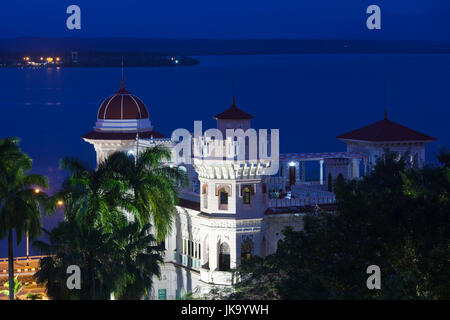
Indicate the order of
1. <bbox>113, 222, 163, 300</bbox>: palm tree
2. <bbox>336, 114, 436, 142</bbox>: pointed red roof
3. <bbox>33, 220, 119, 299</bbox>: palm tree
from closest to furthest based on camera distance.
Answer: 1. <bbox>33, 220, 119, 299</bbox>: palm tree
2. <bbox>113, 222, 163, 300</bbox>: palm tree
3. <bbox>336, 114, 436, 142</bbox>: pointed red roof

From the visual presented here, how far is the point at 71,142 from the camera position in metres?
127

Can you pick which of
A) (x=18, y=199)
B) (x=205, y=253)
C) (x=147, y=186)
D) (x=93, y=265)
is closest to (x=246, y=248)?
(x=205, y=253)

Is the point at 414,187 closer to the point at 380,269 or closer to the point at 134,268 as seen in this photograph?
the point at 380,269

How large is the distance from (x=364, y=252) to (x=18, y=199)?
12.4 m

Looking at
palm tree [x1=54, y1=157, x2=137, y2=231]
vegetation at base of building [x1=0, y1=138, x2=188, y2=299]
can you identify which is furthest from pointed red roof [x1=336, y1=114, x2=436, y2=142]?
palm tree [x1=54, y1=157, x2=137, y2=231]

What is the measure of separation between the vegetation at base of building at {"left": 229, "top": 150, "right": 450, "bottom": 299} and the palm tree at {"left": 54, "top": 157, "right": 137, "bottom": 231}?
5742 mm

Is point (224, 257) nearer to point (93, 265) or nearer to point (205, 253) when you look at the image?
point (205, 253)

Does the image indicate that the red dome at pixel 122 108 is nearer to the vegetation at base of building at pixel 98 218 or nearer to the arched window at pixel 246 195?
the vegetation at base of building at pixel 98 218

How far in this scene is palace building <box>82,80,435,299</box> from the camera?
3794cm

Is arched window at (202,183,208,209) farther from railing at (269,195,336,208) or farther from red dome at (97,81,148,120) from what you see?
red dome at (97,81,148,120)

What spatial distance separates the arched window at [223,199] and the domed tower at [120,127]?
27.4 ft

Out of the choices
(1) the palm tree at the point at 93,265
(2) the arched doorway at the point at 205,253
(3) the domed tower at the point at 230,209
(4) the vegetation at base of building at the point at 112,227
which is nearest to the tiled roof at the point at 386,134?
(3) the domed tower at the point at 230,209

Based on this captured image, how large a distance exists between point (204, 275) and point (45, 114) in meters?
138

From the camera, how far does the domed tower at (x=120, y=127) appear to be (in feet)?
154
